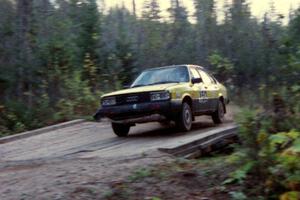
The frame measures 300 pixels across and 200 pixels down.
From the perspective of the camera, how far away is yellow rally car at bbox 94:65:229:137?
12000 mm

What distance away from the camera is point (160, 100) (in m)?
12.0

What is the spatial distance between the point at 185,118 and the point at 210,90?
7.27ft

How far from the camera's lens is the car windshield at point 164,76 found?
1336cm

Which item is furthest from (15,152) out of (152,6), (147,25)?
(152,6)

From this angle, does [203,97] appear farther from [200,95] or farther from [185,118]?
[185,118]

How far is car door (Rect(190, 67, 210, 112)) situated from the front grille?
1659mm

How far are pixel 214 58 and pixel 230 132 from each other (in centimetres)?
1406

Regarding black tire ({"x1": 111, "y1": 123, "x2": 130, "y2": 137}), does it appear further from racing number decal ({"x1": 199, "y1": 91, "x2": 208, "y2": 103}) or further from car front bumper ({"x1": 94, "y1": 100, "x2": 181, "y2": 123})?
racing number decal ({"x1": 199, "y1": 91, "x2": 208, "y2": 103})

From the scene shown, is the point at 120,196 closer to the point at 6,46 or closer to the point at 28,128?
the point at 28,128

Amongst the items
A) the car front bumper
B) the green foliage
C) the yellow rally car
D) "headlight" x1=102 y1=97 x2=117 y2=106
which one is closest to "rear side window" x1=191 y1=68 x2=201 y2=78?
the yellow rally car

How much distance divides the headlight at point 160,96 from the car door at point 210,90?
2.47 meters

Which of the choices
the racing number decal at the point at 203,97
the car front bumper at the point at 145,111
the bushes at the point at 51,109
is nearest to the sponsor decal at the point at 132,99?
the car front bumper at the point at 145,111

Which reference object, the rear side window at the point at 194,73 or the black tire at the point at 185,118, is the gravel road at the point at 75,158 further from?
the rear side window at the point at 194,73

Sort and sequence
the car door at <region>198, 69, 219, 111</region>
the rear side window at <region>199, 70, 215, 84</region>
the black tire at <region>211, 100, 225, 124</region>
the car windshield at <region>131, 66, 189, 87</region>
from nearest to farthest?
the car windshield at <region>131, 66, 189, 87</region> → the car door at <region>198, 69, 219, 111</region> → the rear side window at <region>199, 70, 215, 84</region> → the black tire at <region>211, 100, 225, 124</region>
